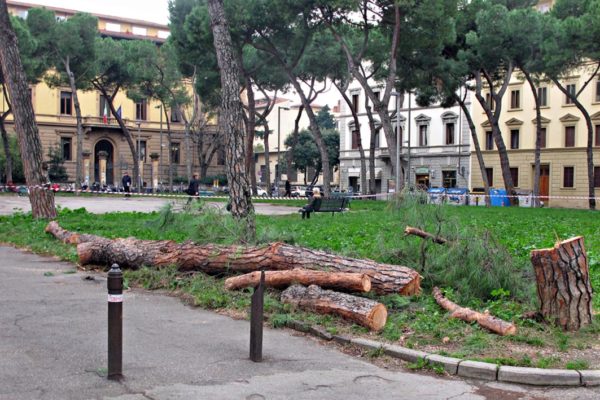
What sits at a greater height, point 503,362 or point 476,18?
point 476,18

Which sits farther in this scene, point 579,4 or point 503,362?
point 579,4

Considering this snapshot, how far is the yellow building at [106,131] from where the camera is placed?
60844 mm

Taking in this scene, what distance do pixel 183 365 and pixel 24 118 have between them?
1400cm

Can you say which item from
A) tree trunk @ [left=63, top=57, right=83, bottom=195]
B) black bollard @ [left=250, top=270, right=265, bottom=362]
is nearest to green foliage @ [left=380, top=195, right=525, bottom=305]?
black bollard @ [left=250, top=270, right=265, bottom=362]

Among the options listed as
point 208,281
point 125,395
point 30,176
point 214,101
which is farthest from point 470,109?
point 125,395

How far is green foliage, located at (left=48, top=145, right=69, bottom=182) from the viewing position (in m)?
58.3

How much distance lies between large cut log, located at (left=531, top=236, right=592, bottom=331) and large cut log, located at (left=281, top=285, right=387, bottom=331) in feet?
5.12

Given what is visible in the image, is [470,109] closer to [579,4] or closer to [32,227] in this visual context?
[579,4]

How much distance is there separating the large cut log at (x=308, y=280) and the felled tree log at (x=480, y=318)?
829mm

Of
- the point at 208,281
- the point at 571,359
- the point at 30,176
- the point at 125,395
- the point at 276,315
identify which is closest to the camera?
the point at 125,395

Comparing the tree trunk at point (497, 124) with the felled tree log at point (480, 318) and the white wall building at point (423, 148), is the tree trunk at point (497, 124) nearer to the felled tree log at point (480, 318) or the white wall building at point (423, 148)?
the white wall building at point (423, 148)

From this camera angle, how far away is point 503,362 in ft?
17.4

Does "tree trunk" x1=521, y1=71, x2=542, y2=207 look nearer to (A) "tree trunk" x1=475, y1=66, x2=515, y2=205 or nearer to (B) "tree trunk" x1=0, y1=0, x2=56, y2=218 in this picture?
(A) "tree trunk" x1=475, y1=66, x2=515, y2=205

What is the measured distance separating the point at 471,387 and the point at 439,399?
0.44m
